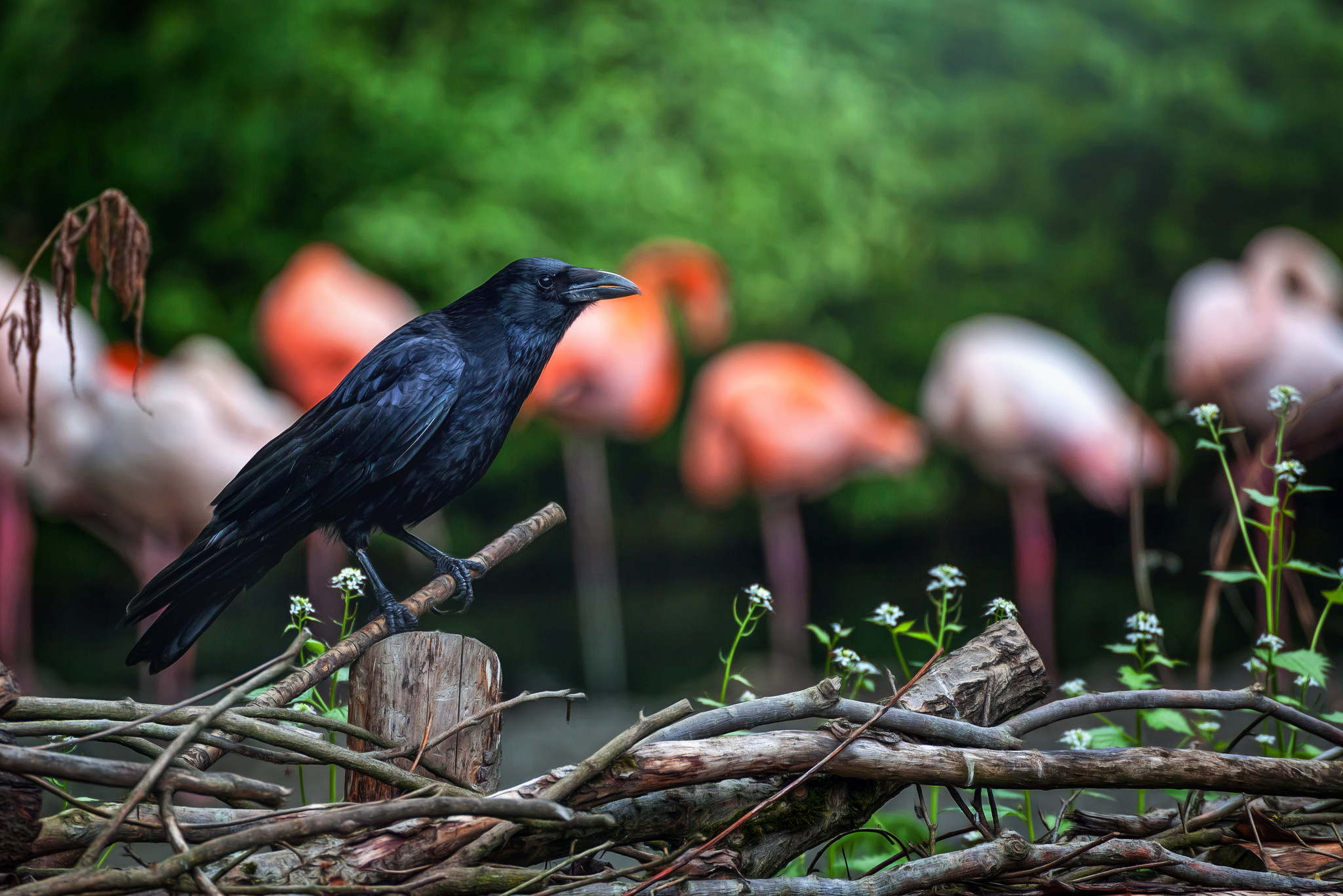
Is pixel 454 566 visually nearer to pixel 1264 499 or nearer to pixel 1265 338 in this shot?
pixel 1264 499

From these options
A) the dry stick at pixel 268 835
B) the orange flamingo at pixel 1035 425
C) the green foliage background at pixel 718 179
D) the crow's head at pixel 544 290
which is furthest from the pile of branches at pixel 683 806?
the green foliage background at pixel 718 179

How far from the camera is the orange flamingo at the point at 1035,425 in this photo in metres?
2.42

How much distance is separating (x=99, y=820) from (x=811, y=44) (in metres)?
2.83

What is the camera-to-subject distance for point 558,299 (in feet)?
3.30

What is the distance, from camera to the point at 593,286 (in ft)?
3.31

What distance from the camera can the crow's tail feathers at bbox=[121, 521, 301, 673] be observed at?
2.66 feet

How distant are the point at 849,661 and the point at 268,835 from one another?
1.70 feet

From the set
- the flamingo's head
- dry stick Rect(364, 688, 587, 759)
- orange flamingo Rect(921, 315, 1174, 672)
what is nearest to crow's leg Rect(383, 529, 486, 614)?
dry stick Rect(364, 688, 587, 759)

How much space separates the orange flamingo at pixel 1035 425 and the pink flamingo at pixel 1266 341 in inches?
7.4

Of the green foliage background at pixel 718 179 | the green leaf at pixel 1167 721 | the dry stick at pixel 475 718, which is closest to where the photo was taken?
the dry stick at pixel 475 718

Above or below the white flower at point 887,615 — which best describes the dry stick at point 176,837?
below

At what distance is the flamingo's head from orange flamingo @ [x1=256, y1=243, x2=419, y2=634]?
598 millimetres

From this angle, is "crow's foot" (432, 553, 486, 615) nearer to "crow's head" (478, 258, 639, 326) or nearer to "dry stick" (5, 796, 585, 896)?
"crow's head" (478, 258, 639, 326)

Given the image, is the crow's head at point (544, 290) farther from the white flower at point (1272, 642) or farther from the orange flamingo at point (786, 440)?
the orange flamingo at point (786, 440)
